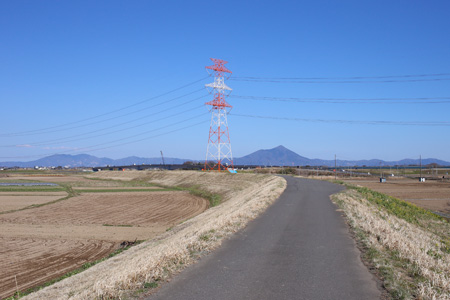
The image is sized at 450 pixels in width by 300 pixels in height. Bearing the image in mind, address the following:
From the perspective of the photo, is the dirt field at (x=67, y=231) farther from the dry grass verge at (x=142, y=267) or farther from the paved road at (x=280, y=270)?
the paved road at (x=280, y=270)

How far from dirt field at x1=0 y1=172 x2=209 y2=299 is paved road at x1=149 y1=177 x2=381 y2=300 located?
769 centimetres

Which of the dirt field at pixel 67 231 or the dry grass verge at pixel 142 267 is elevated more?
the dry grass verge at pixel 142 267

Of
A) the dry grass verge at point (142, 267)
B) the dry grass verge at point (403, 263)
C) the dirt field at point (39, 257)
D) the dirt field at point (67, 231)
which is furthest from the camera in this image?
the dirt field at point (67, 231)

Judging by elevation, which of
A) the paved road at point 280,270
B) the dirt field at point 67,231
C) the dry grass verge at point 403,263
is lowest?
the dirt field at point 67,231

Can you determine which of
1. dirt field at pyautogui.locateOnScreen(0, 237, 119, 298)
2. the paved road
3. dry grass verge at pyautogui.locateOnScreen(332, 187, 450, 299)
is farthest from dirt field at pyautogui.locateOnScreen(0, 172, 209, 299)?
dry grass verge at pyautogui.locateOnScreen(332, 187, 450, 299)

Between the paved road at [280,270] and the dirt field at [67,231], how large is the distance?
7.69m

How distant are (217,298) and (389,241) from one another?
7389 mm

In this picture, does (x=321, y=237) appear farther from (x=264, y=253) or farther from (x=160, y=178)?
(x=160, y=178)

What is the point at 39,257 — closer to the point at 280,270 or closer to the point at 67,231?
the point at 67,231

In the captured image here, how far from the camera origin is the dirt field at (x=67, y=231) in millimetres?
15547

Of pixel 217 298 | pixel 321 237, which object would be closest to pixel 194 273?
pixel 217 298

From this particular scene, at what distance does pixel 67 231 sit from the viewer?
24797 millimetres

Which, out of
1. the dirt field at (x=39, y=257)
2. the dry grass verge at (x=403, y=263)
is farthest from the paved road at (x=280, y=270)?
the dirt field at (x=39, y=257)

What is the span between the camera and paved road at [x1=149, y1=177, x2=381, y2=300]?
24.5 feet
